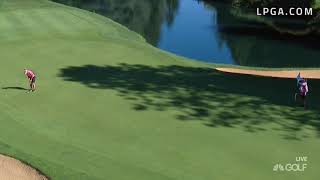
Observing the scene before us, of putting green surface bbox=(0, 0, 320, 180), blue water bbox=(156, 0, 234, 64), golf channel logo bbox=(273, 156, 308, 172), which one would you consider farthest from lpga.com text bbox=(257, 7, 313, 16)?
golf channel logo bbox=(273, 156, 308, 172)

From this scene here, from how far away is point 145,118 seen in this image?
21328 mm

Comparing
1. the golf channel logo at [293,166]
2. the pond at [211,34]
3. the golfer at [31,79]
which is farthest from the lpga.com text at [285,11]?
the golf channel logo at [293,166]

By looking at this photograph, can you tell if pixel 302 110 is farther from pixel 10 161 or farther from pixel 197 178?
pixel 10 161

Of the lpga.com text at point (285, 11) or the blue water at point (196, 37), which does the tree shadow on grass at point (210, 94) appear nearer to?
the blue water at point (196, 37)

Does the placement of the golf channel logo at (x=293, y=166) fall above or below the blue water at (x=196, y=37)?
above

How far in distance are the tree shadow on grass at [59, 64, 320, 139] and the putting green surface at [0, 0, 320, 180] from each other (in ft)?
0.16

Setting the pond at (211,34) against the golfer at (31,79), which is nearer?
the golfer at (31,79)

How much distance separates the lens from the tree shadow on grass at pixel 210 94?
21.7 meters

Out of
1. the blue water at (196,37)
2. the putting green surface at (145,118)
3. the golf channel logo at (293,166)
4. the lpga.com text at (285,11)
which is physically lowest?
the blue water at (196,37)

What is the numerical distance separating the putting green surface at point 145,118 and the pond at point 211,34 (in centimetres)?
2006

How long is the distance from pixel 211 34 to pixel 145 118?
140 feet

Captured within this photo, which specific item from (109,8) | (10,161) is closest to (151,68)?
(10,161)

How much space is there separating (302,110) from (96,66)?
487 inches

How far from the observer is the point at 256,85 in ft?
89.4
